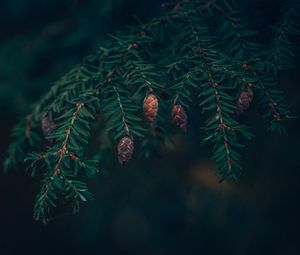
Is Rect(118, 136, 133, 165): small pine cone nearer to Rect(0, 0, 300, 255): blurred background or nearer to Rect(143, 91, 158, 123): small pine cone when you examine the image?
Rect(143, 91, 158, 123): small pine cone

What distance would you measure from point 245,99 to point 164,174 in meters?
0.86

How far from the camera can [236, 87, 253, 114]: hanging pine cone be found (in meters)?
0.74

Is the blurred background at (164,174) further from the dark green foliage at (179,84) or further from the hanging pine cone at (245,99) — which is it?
the hanging pine cone at (245,99)

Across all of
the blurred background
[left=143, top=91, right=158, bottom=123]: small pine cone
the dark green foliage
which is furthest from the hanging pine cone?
the blurred background

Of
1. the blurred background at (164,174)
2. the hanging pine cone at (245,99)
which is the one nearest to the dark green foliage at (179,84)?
the hanging pine cone at (245,99)

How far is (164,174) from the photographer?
1.57 meters

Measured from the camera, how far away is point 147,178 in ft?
5.07

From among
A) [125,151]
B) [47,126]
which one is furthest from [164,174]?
[125,151]

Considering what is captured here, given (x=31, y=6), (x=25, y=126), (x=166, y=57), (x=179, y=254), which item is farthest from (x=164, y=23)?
(x=179, y=254)

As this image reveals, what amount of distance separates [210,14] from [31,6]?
656mm

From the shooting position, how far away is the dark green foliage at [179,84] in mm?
742

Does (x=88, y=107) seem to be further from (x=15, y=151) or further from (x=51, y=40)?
(x=51, y=40)

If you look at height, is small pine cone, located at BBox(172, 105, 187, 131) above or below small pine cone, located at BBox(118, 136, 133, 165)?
below

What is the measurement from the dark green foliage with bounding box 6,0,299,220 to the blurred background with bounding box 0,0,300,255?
0.53 ft
